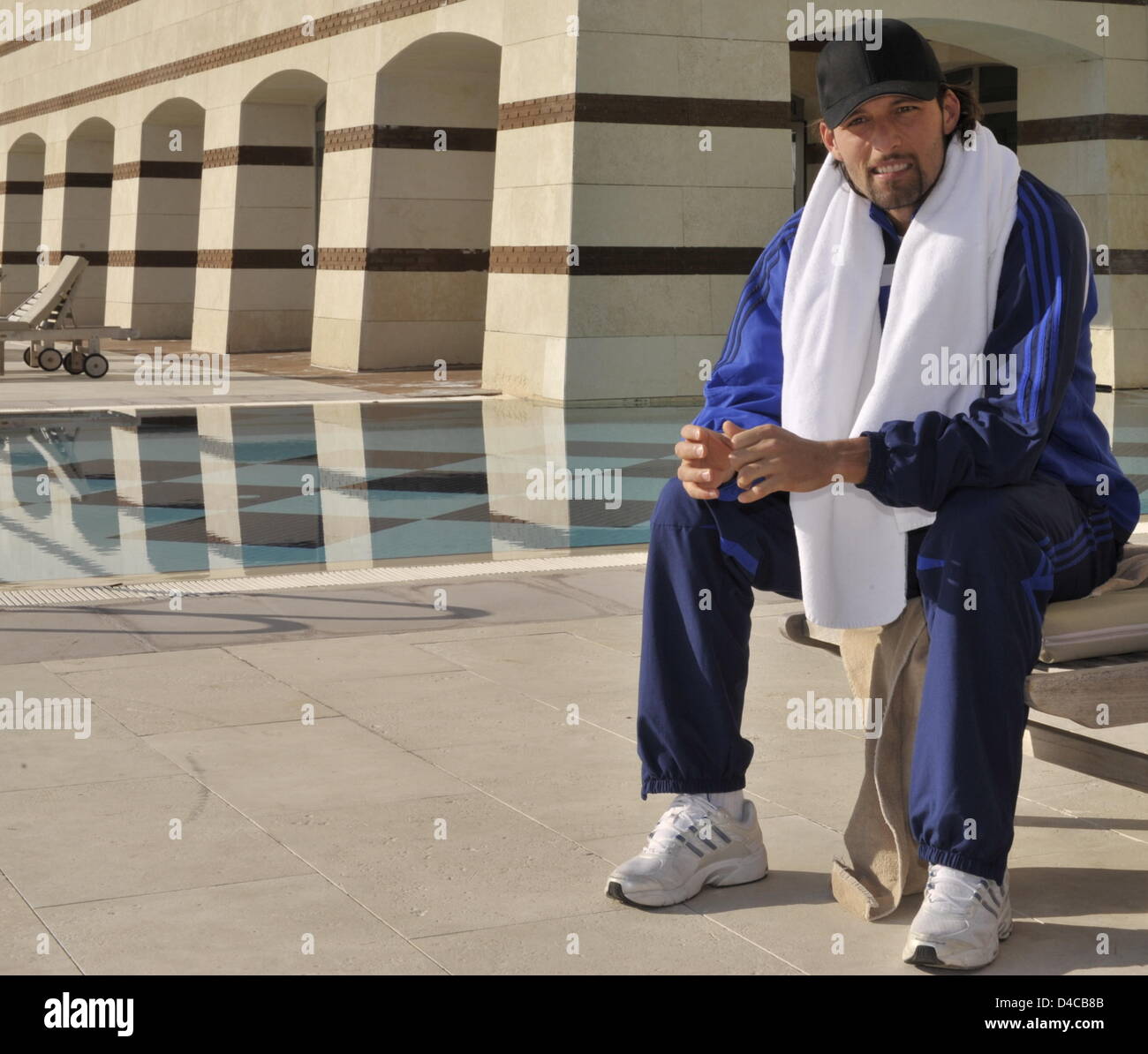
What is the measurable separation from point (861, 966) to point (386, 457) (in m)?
8.36

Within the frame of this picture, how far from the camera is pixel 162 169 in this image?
2331 centimetres

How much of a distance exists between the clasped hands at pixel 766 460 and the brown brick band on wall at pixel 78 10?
72.8ft

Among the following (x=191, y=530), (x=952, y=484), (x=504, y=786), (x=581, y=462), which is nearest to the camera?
(x=952, y=484)

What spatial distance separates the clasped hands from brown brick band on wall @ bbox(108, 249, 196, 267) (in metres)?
21.6

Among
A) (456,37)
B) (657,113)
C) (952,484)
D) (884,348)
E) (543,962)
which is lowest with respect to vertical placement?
(543,962)

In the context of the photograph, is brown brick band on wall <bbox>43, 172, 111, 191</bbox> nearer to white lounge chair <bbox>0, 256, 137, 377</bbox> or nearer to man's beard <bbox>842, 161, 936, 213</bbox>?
white lounge chair <bbox>0, 256, 137, 377</bbox>

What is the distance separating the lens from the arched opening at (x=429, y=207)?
17.2 meters

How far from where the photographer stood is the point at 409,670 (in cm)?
494

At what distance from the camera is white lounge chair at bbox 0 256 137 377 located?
17.0 metres

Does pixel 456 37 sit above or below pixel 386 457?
above

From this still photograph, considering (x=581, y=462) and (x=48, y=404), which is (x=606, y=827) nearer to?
(x=581, y=462)

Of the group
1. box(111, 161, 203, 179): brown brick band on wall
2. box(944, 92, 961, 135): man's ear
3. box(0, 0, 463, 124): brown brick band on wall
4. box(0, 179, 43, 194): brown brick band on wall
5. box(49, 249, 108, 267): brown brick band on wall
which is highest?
box(0, 0, 463, 124): brown brick band on wall

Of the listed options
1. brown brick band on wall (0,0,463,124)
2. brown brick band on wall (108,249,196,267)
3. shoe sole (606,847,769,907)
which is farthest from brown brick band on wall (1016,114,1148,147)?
shoe sole (606,847,769,907)

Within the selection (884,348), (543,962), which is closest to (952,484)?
(884,348)
